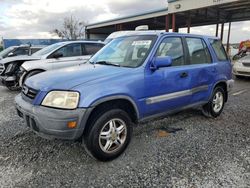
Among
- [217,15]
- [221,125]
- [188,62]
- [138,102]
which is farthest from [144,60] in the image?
[217,15]

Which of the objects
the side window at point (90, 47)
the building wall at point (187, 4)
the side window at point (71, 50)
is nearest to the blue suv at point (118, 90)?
the side window at point (71, 50)

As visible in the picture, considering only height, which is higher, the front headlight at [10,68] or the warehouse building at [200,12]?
the warehouse building at [200,12]

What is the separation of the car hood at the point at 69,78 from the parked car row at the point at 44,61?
392cm

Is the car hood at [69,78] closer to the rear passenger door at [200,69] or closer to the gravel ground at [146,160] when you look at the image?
the gravel ground at [146,160]

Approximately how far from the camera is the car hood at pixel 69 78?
110 inches

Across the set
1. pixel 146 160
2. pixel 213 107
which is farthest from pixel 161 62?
pixel 213 107

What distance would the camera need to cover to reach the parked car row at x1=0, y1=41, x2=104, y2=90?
22.5 feet

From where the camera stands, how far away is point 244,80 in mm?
10000

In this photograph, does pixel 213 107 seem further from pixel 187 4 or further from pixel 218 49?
pixel 187 4

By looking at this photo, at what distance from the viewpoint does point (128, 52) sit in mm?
3709

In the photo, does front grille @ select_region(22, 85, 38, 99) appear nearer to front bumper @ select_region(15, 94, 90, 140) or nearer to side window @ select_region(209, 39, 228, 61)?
front bumper @ select_region(15, 94, 90, 140)

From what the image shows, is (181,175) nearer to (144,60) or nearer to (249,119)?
(144,60)

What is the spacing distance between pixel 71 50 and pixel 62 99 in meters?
5.37

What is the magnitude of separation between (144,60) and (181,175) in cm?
168
